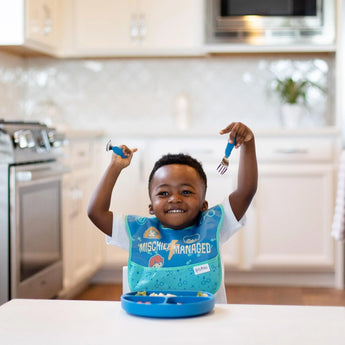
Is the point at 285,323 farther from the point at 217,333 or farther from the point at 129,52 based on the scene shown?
the point at 129,52

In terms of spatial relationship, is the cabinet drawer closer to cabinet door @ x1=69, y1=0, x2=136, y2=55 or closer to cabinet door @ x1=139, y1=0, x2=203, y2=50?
cabinet door @ x1=139, y1=0, x2=203, y2=50

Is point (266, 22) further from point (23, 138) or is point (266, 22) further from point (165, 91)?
point (23, 138)

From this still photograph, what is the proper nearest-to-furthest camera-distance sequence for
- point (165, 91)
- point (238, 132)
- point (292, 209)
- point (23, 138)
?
1. point (238, 132)
2. point (23, 138)
3. point (292, 209)
4. point (165, 91)

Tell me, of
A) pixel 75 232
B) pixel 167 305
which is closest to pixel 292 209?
pixel 75 232

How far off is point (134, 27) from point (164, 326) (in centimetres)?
292

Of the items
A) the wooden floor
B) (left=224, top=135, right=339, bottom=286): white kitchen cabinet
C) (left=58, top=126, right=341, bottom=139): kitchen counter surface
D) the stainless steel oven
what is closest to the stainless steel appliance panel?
the stainless steel oven

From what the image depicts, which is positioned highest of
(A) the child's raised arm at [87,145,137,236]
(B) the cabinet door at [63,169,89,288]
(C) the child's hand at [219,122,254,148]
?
(C) the child's hand at [219,122,254,148]

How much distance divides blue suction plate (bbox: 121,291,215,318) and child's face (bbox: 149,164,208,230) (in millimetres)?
368

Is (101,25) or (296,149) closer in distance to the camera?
(296,149)

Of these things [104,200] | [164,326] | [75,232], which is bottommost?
[75,232]

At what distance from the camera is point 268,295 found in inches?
127

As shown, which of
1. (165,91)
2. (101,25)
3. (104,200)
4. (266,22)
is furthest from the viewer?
(165,91)

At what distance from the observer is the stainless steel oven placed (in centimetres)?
221

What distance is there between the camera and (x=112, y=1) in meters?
3.55
